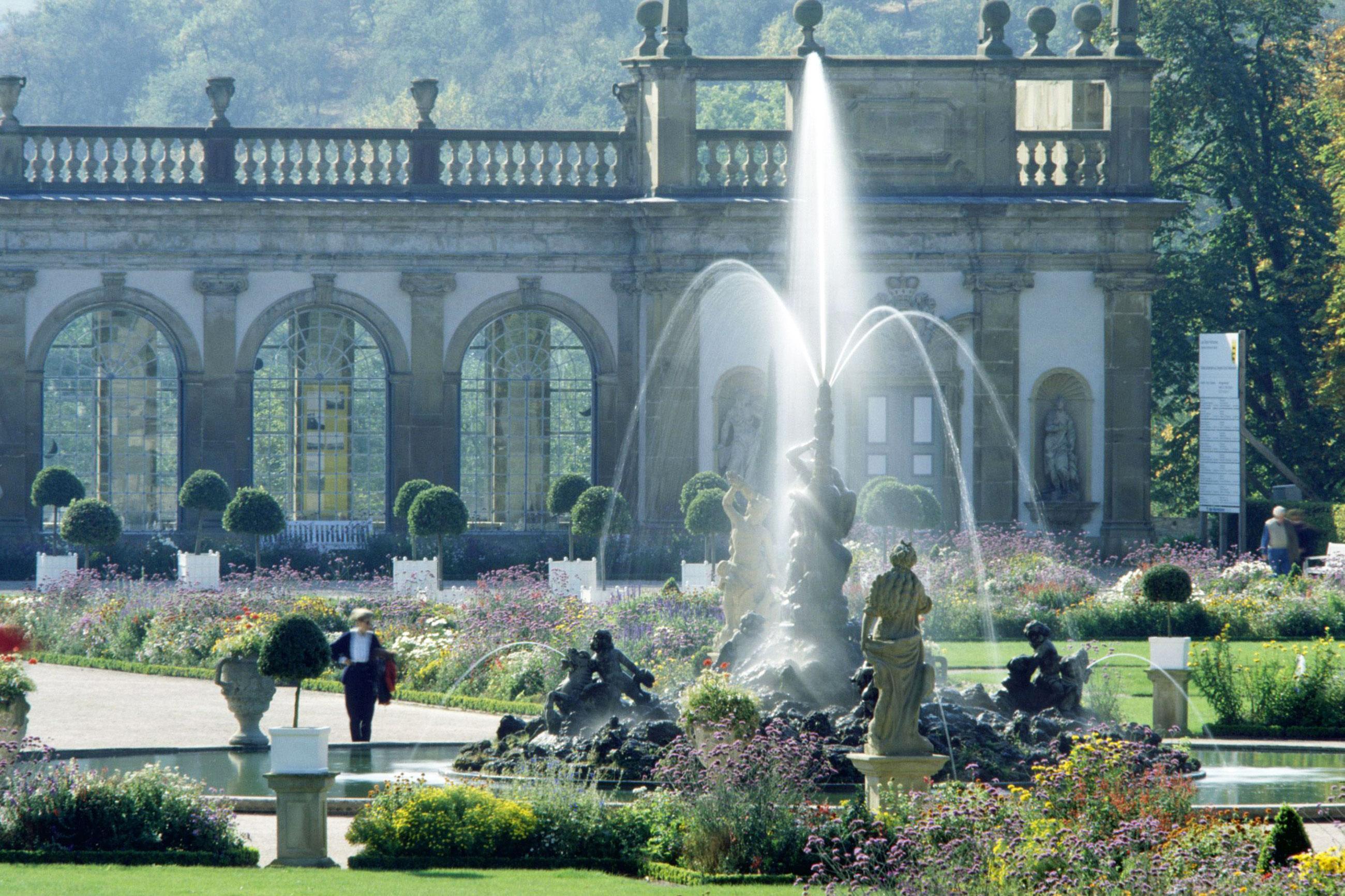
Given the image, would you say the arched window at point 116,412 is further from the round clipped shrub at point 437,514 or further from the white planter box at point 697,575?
the white planter box at point 697,575

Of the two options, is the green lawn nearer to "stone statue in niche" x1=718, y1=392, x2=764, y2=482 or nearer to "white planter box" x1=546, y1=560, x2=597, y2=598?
"white planter box" x1=546, y1=560, x2=597, y2=598

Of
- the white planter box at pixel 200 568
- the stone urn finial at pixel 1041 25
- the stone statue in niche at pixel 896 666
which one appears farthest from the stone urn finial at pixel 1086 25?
the stone statue in niche at pixel 896 666

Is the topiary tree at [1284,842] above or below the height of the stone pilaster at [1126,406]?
below

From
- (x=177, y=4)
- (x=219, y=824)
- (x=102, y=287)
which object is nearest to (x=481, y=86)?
(x=177, y=4)

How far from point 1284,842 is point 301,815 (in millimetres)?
5380

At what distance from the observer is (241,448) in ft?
110

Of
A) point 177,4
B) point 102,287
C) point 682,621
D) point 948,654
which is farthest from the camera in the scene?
point 177,4

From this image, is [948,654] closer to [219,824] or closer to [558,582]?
[558,582]

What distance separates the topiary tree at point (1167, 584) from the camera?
22.6 meters

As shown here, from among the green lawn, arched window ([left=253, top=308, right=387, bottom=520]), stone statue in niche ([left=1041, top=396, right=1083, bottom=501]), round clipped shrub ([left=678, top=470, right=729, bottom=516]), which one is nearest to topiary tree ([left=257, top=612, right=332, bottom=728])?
the green lawn

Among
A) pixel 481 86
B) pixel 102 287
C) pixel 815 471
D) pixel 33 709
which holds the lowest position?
pixel 33 709

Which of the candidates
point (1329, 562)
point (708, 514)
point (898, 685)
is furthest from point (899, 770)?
point (1329, 562)

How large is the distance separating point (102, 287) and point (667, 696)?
1848cm

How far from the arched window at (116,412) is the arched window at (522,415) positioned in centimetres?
441
